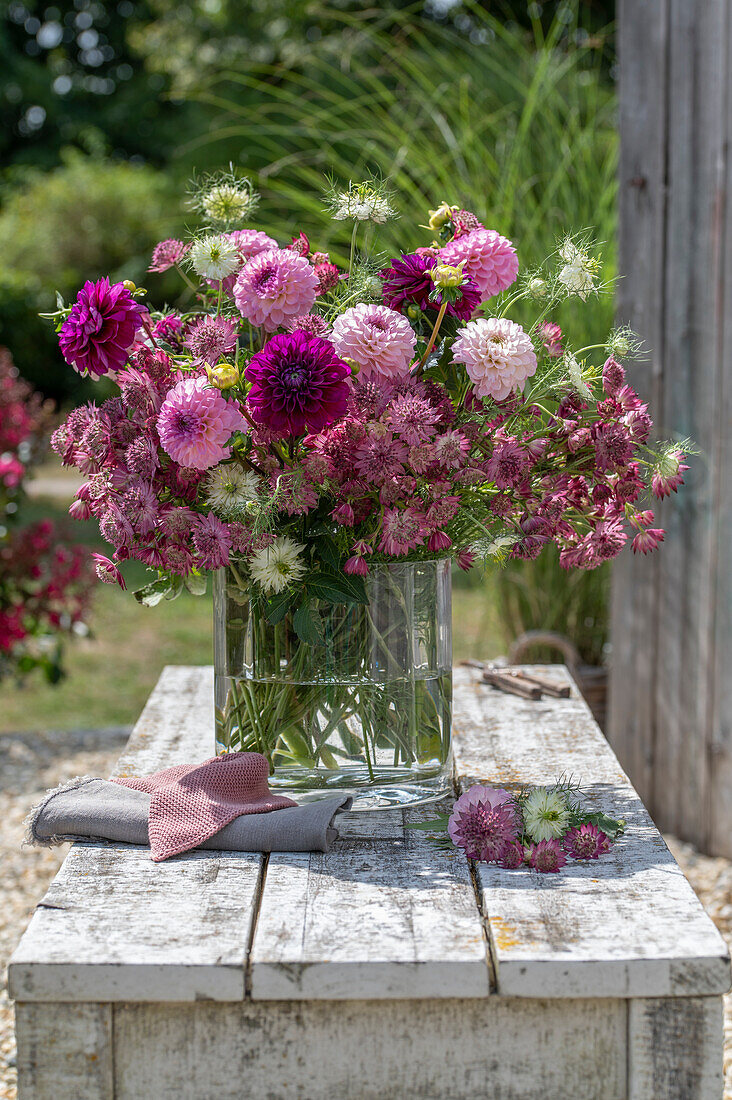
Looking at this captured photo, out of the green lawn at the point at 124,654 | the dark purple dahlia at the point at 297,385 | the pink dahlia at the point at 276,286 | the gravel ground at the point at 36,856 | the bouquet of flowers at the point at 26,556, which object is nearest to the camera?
the dark purple dahlia at the point at 297,385

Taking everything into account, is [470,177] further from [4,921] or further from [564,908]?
[564,908]

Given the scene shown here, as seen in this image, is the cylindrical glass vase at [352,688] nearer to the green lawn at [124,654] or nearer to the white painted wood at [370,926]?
the white painted wood at [370,926]

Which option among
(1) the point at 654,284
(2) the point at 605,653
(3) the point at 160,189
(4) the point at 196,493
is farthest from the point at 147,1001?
(3) the point at 160,189

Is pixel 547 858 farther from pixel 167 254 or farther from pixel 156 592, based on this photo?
pixel 167 254

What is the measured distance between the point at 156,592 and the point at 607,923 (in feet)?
2.01

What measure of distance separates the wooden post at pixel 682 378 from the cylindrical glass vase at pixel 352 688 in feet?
4.37

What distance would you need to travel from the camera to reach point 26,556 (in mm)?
3387

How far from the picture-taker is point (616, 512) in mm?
1268

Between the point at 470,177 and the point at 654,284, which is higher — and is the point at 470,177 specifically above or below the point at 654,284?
above

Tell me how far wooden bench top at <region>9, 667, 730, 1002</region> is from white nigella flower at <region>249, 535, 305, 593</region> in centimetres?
29

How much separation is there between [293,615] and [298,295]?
1.13 feet

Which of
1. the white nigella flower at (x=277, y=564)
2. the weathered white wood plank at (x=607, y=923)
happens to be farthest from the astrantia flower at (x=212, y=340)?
the weathered white wood plank at (x=607, y=923)

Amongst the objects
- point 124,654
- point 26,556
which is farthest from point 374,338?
point 124,654

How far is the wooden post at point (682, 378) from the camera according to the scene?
2414 mm
